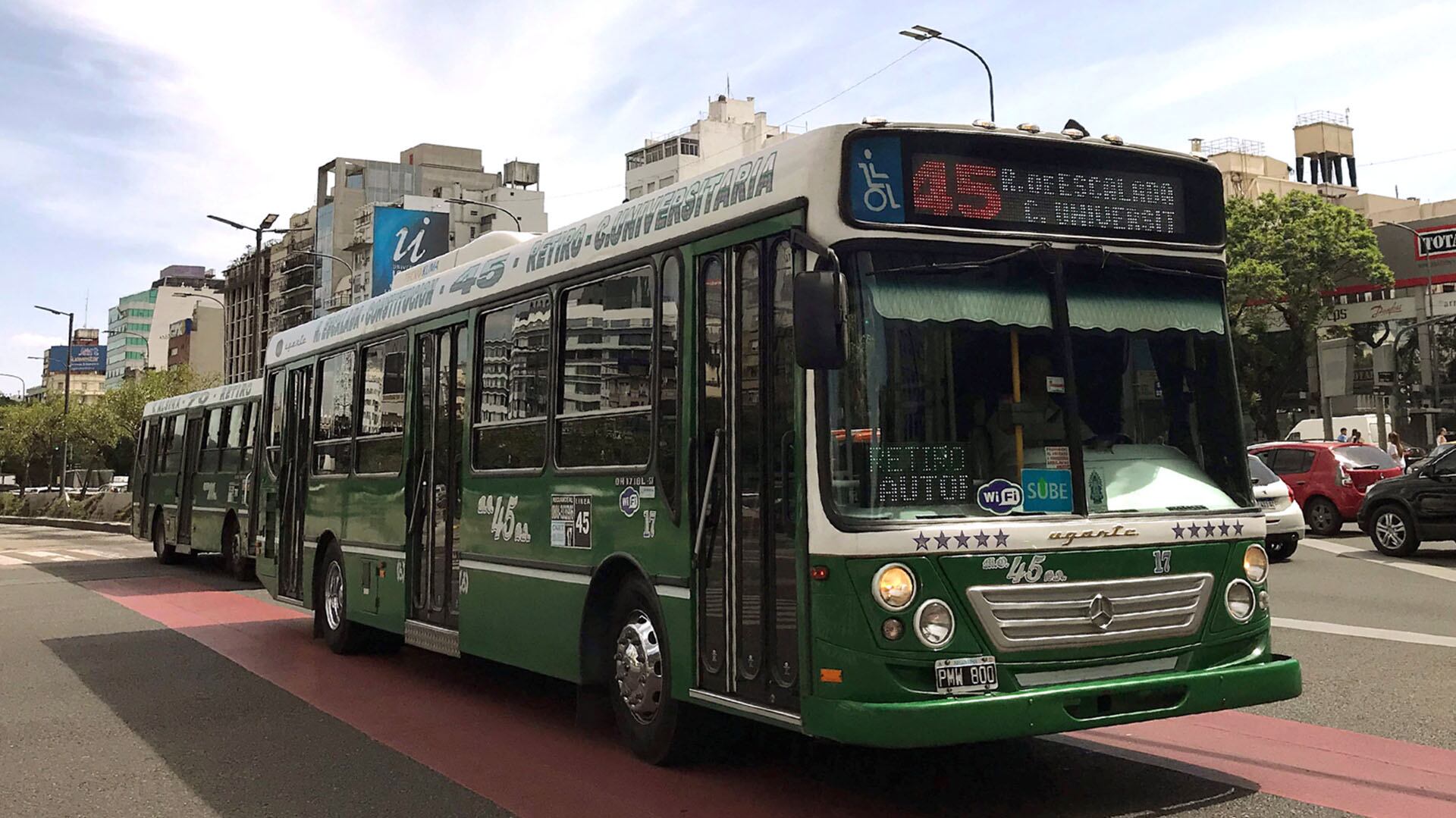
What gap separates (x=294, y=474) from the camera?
12898mm

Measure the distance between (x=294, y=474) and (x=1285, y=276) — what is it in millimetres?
53740

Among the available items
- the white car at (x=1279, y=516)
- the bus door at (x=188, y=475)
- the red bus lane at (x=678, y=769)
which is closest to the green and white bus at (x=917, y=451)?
the red bus lane at (x=678, y=769)

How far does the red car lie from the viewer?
22.6 m

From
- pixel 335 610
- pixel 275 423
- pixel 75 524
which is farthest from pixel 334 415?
pixel 75 524

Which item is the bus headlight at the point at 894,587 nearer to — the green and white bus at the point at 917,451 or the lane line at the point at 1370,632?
the green and white bus at the point at 917,451

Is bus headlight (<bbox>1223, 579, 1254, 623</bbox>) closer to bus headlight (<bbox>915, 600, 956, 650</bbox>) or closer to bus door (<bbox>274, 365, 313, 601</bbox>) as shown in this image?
bus headlight (<bbox>915, 600, 956, 650</bbox>)

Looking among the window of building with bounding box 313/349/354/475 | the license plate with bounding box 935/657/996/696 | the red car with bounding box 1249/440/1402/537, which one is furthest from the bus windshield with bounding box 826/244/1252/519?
the red car with bounding box 1249/440/1402/537

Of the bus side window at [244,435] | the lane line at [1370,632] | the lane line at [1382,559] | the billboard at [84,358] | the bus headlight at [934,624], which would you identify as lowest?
the lane line at [1370,632]

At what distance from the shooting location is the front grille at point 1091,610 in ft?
18.0

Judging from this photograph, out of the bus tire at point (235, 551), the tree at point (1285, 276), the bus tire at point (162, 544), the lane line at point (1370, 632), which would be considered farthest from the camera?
the tree at point (1285, 276)

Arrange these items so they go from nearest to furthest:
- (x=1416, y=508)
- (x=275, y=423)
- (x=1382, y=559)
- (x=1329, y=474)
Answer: (x=275, y=423) < (x=1382, y=559) < (x=1416, y=508) < (x=1329, y=474)

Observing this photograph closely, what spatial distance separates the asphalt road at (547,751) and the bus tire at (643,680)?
0.56 feet

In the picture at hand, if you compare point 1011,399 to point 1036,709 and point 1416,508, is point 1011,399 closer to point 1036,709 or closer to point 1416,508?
point 1036,709

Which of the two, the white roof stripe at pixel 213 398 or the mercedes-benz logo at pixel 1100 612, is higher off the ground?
the white roof stripe at pixel 213 398
